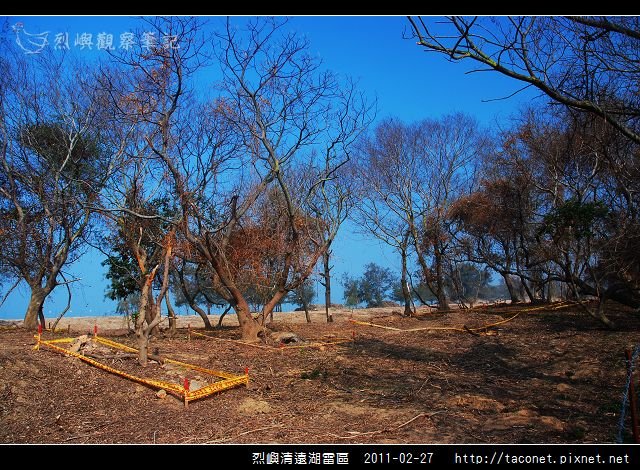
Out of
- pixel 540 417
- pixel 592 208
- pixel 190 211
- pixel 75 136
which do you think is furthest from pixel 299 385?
pixel 75 136

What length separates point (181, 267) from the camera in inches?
636

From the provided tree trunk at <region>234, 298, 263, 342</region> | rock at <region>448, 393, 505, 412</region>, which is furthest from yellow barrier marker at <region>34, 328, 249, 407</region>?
tree trunk at <region>234, 298, 263, 342</region>

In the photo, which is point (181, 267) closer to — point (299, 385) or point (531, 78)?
point (299, 385)

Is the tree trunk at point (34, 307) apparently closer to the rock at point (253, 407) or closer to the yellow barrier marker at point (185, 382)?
the yellow barrier marker at point (185, 382)

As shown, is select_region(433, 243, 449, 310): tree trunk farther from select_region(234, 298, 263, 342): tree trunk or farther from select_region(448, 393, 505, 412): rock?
select_region(448, 393, 505, 412): rock

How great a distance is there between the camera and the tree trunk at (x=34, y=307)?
42.9ft

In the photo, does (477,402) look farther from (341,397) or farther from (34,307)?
(34,307)

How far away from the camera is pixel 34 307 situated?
43.4 feet

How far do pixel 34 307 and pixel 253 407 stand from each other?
10158 millimetres

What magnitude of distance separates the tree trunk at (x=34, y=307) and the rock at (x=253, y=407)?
9622mm

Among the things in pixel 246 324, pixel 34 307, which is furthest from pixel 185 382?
pixel 34 307

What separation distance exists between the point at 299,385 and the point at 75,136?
9.43m

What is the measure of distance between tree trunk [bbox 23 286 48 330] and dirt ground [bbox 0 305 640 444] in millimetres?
5022

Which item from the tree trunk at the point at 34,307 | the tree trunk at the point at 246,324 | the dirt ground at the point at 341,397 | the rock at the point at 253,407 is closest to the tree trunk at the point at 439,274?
the dirt ground at the point at 341,397
